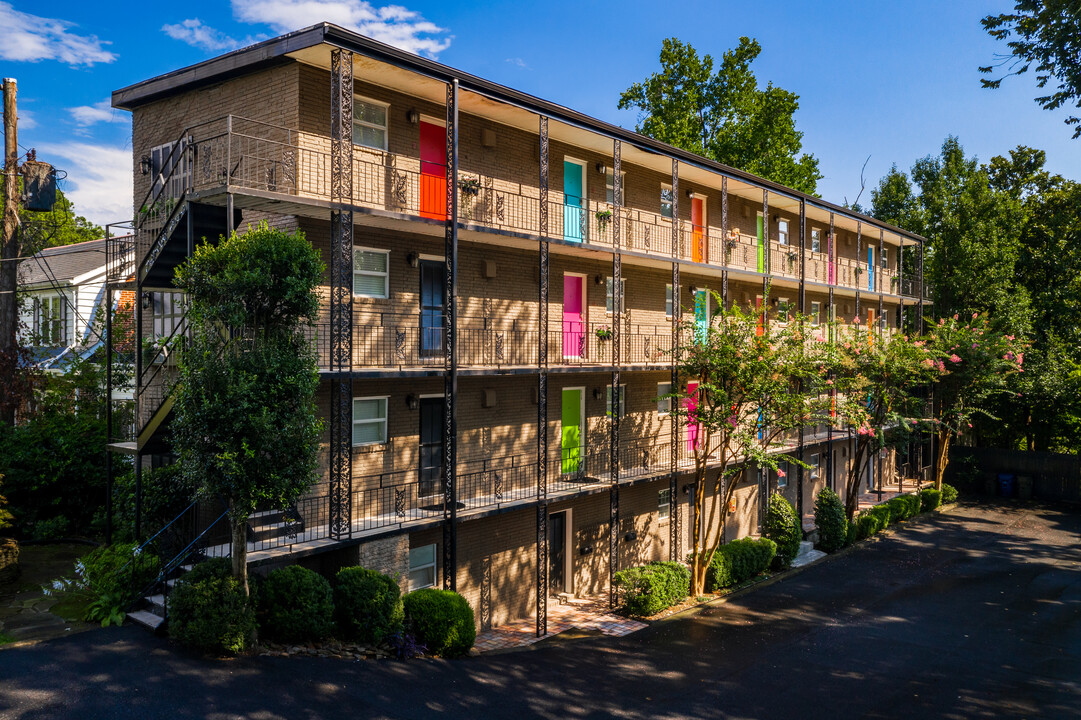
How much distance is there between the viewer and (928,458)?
37.8 m

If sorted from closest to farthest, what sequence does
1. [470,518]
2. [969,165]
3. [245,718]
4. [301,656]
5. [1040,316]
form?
[245,718] → [301,656] → [470,518] → [1040,316] → [969,165]

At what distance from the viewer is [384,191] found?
1506 centimetres

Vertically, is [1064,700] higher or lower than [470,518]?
lower

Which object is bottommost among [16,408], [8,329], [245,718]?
[245,718]

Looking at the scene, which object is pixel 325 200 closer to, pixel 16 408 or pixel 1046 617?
pixel 16 408

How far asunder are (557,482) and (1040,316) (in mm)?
29960

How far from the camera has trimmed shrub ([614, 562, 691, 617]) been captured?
17531 millimetres

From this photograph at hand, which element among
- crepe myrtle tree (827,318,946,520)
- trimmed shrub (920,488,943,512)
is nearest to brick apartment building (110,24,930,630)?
crepe myrtle tree (827,318,946,520)

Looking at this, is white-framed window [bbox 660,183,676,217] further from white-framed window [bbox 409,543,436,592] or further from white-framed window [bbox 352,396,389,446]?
white-framed window [bbox 409,543,436,592]

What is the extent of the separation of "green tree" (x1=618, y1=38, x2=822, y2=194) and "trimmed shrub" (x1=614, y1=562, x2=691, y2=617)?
74.9 ft

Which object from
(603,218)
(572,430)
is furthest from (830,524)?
(603,218)

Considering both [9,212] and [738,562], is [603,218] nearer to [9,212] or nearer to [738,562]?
[738,562]

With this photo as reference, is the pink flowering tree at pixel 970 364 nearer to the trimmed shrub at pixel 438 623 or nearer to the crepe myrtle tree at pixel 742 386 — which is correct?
the crepe myrtle tree at pixel 742 386

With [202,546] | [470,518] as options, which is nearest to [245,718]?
[202,546]
